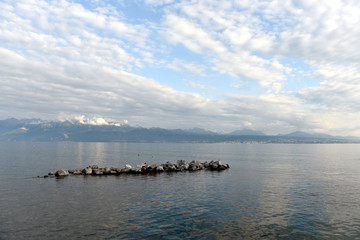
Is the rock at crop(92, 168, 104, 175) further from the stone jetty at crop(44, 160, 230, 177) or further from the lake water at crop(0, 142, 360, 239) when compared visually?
→ the lake water at crop(0, 142, 360, 239)

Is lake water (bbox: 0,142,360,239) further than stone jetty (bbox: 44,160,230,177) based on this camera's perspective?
No

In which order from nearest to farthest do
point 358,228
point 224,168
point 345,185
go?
point 358,228, point 345,185, point 224,168

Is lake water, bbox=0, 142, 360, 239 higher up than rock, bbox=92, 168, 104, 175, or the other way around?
rock, bbox=92, 168, 104, 175

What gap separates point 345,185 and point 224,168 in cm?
3676

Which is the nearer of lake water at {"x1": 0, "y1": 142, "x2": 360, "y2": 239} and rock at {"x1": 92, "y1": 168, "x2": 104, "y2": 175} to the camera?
lake water at {"x1": 0, "y1": 142, "x2": 360, "y2": 239}

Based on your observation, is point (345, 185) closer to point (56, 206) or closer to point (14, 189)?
point (56, 206)

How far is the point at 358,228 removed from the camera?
2533cm

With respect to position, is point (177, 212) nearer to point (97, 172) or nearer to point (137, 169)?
point (137, 169)

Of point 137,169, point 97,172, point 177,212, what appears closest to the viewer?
point 177,212

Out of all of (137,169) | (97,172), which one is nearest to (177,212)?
(137,169)

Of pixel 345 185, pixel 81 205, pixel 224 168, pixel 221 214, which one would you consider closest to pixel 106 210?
pixel 81 205

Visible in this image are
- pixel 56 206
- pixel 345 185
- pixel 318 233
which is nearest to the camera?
pixel 318 233

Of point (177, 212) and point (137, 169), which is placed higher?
point (137, 169)

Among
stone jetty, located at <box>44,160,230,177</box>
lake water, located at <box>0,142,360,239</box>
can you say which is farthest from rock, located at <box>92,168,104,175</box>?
lake water, located at <box>0,142,360,239</box>
